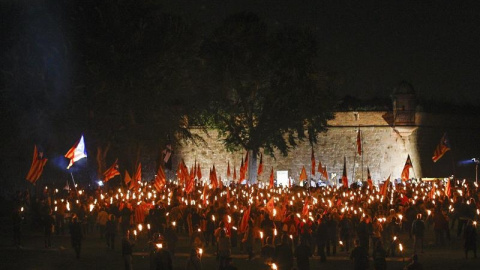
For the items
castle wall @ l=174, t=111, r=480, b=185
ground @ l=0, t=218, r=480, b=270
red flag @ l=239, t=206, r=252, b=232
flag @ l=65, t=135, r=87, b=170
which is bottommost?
ground @ l=0, t=218, r=480, b=270

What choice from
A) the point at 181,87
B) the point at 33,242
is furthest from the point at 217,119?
the point at 33,242

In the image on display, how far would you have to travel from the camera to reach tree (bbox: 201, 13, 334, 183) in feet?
125

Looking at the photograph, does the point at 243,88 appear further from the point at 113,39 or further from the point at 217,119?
the point at 113,39

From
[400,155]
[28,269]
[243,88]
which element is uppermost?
[243,88]

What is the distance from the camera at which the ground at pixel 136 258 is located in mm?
17188

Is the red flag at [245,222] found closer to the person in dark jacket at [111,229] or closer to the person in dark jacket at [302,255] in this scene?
the person in dark jacket at [111,229]

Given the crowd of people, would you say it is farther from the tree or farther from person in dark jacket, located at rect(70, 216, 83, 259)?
the tree

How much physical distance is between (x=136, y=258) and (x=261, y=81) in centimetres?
2162

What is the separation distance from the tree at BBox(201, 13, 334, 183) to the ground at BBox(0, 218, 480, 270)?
16.7 m

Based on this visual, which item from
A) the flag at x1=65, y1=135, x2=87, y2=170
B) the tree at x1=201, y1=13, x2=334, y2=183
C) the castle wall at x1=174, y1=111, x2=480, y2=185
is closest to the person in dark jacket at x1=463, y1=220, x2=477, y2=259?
the flag at x1=65, y1=135, x2=87, y2=170

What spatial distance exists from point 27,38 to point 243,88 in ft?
42.0

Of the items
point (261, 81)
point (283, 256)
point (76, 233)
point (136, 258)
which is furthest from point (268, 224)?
point (261, 81)

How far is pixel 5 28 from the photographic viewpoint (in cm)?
3119

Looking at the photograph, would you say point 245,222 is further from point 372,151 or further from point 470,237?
point 372,151
